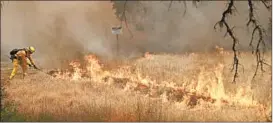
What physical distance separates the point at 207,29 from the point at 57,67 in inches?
77.8

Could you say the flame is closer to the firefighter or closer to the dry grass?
the dry grass

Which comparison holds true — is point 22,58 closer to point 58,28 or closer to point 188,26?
point 58,28

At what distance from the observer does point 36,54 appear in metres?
5.52

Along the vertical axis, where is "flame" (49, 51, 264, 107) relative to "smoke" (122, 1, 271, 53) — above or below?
below

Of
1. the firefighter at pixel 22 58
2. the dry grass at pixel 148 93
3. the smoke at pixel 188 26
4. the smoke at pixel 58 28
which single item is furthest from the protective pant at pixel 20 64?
the smoke at pixel 188 26

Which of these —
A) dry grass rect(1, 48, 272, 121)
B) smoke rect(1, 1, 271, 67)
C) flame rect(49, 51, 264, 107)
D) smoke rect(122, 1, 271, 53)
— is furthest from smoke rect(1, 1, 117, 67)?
smoke rect(122, 1, 271, 53)

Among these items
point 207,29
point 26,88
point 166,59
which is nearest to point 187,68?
point 166,59

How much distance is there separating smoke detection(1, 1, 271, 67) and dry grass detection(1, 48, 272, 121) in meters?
0.31

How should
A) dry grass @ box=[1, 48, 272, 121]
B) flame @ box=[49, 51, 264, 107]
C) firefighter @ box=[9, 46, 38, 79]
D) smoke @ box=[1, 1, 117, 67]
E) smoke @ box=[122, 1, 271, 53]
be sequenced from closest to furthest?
firefighter @ box=[9, 46, 38, 79], dry grass @ box=[1, 48, 272, 121], flame @ box=[49, 51, 264, 107], smoke @ box=[1, 1, 117, 67], smoke @ box=[122, 1, 271, 53]

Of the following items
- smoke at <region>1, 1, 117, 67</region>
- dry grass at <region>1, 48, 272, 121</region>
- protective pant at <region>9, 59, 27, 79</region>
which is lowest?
dry grass at <region>1, 48, 272, 121</region>

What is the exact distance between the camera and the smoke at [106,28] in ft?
19.3

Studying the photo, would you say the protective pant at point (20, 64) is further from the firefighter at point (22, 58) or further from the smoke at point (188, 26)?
the smoke at point (188, 26)

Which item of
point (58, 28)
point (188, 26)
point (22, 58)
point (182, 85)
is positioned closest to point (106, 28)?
point (58, 28)

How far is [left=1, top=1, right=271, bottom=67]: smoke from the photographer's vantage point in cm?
589
